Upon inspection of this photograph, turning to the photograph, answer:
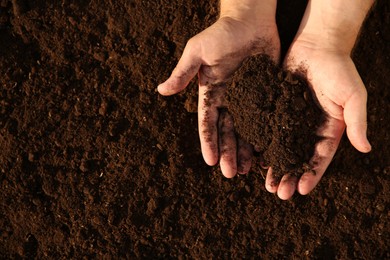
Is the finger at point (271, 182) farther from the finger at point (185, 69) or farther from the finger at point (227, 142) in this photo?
the finger at point (185, 69)

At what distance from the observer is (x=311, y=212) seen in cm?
232

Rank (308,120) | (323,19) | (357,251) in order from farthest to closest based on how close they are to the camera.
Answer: (357,251) < (323,19) < (308,120)

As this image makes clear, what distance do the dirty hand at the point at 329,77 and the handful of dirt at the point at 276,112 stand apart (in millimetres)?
63

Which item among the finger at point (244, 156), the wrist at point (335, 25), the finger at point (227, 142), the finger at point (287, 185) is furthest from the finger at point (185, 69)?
the finger at point (287, 185)

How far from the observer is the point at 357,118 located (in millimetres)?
1840

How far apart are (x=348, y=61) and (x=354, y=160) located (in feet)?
2.04

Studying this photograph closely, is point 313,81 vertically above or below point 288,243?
above

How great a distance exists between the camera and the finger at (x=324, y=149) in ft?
6.64

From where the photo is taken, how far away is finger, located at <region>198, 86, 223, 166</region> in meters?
2.09

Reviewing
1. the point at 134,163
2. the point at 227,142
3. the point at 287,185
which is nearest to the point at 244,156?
the point at 227,142

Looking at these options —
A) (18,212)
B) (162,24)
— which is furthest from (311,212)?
(18,212)

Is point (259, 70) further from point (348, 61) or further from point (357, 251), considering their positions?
point (357, 251)

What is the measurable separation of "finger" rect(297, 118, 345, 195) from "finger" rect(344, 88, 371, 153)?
5.6 inches

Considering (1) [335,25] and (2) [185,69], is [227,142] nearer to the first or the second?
(2) [185,69]
